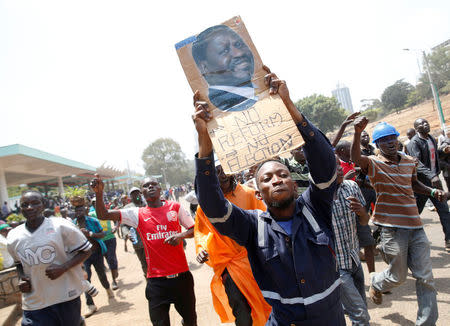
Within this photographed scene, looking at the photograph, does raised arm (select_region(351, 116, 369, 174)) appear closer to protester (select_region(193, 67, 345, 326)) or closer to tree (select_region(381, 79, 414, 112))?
protester (select_region(193, 67, 345, 326))

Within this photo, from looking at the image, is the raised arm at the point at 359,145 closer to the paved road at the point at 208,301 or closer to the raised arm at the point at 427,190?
the raised arm at the point at 427,190

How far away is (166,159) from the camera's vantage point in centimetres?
7744

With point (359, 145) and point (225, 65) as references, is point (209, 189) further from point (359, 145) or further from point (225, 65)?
point (359, 145)

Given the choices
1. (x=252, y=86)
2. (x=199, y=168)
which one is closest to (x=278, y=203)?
(x=199, y=168)

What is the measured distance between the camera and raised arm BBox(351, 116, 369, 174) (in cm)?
276

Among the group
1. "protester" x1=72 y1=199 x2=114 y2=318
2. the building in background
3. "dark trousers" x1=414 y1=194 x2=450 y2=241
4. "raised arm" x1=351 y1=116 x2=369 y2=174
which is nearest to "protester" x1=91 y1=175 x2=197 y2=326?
"raised arm" x1=351 y1=116 x2=369 y2=174

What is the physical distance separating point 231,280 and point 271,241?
1.43 meters

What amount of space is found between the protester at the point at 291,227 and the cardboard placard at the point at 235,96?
0.23 ft

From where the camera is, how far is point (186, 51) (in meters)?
2.05

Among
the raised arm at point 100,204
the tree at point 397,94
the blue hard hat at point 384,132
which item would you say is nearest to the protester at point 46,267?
the raised arm at point 100,204

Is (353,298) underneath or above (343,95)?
underneath

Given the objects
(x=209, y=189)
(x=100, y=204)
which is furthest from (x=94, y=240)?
(x=209, y=189)

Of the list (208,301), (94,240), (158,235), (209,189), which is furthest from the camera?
(94,240)

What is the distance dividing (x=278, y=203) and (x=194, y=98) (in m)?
0.81
